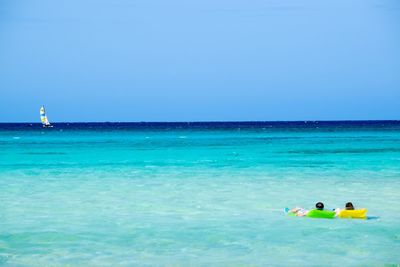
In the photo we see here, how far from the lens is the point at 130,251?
428 inches

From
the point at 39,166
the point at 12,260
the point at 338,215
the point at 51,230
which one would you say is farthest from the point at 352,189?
the point at 39,166

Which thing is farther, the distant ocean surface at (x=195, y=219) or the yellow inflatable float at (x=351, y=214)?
the yellow inflatable float at (x=351, y=214)

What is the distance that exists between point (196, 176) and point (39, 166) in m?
8.95

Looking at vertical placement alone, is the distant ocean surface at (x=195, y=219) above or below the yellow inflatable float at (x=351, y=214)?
below

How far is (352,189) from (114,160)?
1674 cm

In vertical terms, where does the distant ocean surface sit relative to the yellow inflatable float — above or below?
below

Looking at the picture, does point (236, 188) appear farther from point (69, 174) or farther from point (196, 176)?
point (69, 174)

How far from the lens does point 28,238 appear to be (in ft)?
39.2

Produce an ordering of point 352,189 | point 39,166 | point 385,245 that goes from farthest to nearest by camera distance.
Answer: point 39,166, point 352,189, point 385,245

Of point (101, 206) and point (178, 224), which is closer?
point (178, 224)

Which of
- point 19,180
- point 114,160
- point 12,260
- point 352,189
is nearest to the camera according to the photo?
point 12,260

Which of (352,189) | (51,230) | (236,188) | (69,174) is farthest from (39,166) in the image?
(51,230)

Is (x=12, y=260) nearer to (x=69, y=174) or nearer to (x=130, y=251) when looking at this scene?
(x=130, y=251)

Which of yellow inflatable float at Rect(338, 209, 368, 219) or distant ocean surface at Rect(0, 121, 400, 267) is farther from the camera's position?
yellow inflatable float at Rect(338, 209, 368, 219)
